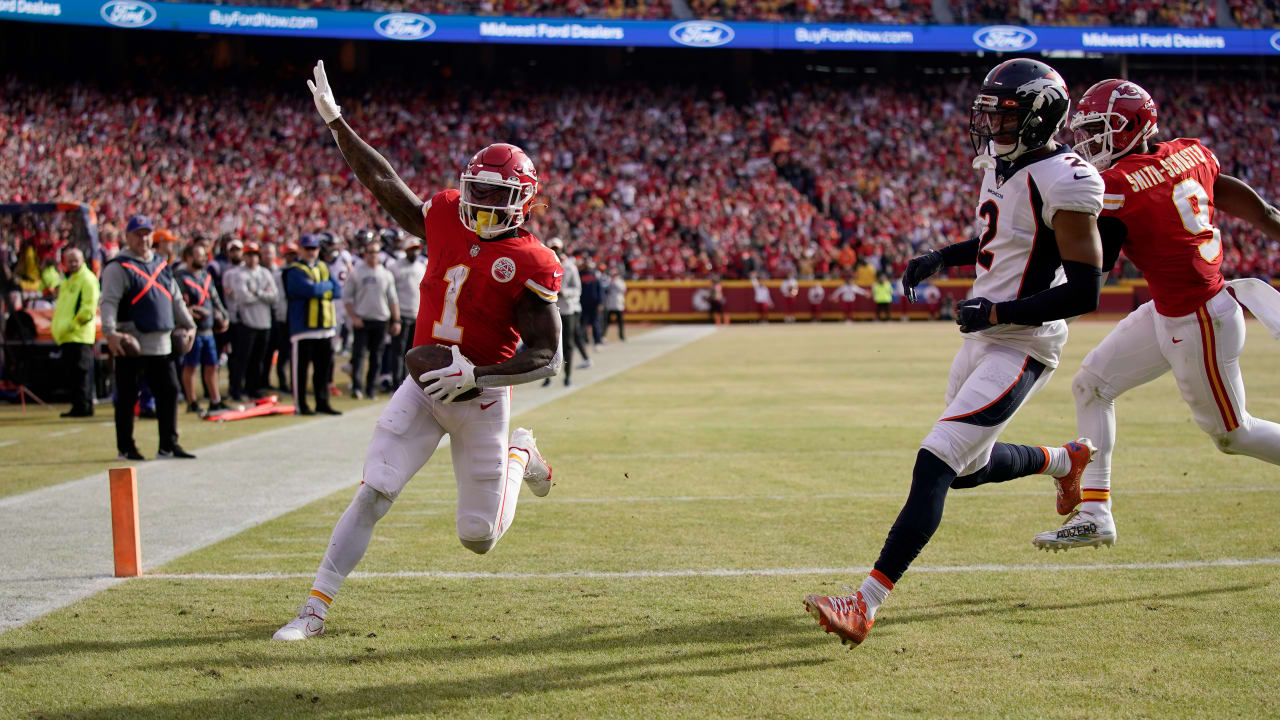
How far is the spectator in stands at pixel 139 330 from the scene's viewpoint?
358 inches

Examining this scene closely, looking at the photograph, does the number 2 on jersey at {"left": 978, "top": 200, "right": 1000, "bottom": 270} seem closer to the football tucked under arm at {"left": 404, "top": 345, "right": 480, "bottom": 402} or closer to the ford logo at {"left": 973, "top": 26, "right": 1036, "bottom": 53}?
the football tucked under arm at {"left": 404, "top": 345, "right": 480, "bottom": 402}

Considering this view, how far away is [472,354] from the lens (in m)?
4.58

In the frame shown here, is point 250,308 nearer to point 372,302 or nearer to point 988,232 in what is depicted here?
point 372,302

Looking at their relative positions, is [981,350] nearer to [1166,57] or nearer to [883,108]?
[883,108]

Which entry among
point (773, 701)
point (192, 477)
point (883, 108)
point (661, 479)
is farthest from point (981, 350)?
point (883, 108)

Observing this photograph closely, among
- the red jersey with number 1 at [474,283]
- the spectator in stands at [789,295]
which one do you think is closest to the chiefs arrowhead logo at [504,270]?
the red jersey with number 1 at [474,283]

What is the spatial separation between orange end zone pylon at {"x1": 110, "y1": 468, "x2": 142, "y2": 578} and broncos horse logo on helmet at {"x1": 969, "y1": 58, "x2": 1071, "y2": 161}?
374cm

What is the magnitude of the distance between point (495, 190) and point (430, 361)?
2.19ft

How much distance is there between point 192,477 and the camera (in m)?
8.27

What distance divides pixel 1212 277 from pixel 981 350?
1.32 meters

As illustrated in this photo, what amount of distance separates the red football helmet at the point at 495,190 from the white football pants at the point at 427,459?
63cm

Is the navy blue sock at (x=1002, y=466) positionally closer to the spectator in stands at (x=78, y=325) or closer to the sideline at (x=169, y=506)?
the sideline at (x=169, y=506)

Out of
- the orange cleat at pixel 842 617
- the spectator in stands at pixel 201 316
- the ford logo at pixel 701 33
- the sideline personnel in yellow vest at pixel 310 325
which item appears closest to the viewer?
the orange cleat at pixel 842 617

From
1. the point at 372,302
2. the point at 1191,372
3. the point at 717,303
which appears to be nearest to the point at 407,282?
the point at 372,302
